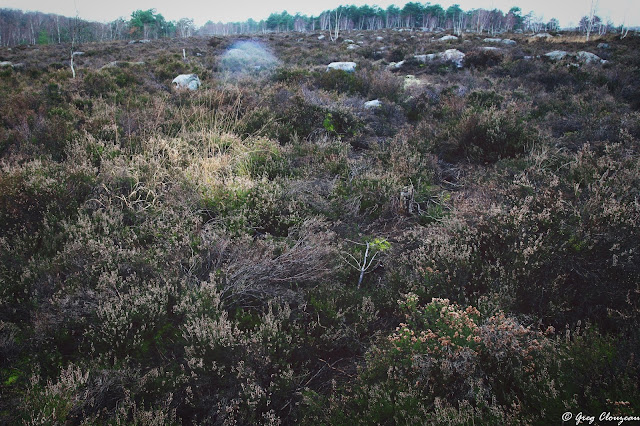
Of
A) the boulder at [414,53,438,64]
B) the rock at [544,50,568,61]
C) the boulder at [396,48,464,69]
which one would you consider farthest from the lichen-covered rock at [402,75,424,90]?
the rock at [544,50,568,61]

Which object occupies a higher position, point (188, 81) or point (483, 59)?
point (483, 59)

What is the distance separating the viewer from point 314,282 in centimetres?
320

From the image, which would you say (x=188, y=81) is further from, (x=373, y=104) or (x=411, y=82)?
(x=411, y=82)

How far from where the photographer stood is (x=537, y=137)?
589cm

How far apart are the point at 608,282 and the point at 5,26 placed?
3669 inches

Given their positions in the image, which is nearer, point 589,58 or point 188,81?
point 188,81

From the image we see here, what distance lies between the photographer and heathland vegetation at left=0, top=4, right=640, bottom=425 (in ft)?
6.38

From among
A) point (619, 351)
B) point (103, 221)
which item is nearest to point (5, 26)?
point (103, 221)

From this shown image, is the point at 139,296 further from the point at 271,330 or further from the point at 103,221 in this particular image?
the point at 103,221

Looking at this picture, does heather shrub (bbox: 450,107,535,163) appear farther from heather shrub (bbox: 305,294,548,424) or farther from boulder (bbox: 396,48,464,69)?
boulder (bbox: 396,48,464,69)

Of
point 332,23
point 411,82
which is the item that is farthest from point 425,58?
point 332,23

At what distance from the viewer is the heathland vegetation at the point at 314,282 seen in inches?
76.5

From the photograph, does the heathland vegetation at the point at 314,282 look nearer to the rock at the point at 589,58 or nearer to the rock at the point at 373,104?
the rock at the point at 373,104
